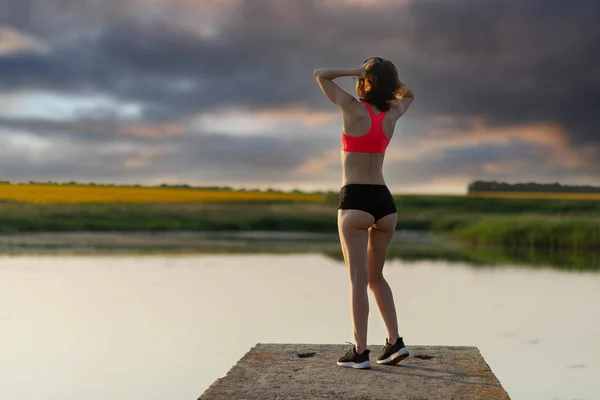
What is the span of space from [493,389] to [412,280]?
1271cm

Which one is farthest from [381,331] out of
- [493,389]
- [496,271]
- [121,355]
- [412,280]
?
[496,271]

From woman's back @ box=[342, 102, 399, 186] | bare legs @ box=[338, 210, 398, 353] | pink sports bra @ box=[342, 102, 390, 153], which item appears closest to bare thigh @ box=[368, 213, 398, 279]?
bare legs @ box=[338, 210, 398, 353]

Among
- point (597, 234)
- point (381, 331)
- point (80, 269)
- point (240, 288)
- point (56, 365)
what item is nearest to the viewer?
point (56, 365)

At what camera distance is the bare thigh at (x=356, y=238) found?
25.2ft

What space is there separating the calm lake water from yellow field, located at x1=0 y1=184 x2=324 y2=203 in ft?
81.3

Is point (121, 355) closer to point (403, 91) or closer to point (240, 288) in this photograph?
point (403, 91)

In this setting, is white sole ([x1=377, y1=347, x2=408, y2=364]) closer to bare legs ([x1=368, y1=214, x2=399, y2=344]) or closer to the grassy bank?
bare legs ([x1=368, y1=214, x2=399, y2=344])

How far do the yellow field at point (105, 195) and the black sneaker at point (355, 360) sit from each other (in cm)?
4043

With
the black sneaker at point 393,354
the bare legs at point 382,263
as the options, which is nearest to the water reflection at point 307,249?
the black sneaker at point 393,354

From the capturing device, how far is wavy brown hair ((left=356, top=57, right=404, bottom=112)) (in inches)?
305

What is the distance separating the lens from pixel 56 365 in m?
11.1

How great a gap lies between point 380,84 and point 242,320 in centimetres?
692

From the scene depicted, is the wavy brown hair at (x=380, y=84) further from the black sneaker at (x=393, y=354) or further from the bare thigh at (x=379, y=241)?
the black sneaker at (x=393, y=354)

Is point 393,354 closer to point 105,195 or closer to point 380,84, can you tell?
point 380,84
